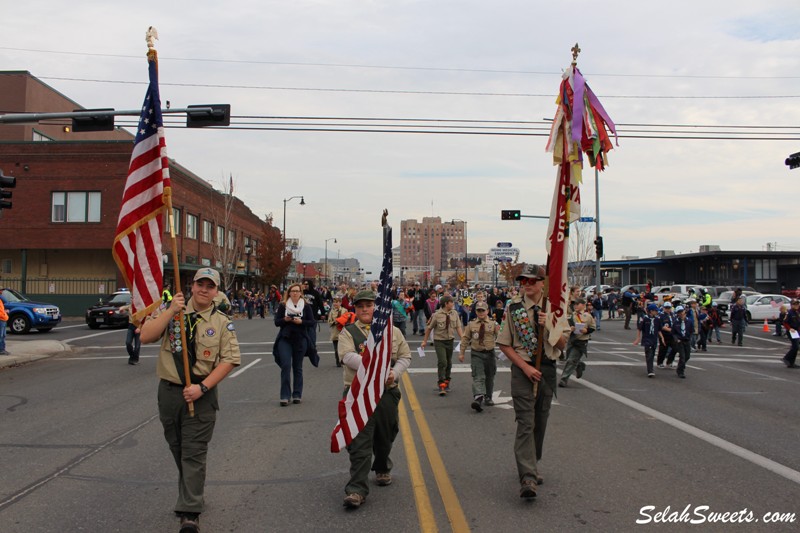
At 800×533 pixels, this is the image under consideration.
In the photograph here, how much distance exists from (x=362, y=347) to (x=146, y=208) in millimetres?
2172

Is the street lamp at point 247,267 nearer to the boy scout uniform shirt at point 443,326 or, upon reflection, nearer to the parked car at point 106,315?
the parked car at point 106,315

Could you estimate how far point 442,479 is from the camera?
5.88 m

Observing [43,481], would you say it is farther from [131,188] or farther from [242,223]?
[242,223]

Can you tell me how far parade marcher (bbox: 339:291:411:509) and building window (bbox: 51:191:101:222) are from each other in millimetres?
35778

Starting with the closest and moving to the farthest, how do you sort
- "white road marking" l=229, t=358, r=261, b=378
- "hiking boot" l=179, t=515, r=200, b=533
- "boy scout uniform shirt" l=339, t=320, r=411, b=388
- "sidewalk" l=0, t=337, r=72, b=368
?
"hiking boot" l=179, t=515, r=200, b=533
"boy scout uniform shirt" l=339, t=320, r=411, b=388
"white road marking" l=229, t=358, r=261, b=378
"sidewalk" l=0, t=337, r=72, b=368

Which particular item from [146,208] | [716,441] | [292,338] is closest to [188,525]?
[146,208]

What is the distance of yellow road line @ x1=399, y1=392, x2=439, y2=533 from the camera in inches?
187

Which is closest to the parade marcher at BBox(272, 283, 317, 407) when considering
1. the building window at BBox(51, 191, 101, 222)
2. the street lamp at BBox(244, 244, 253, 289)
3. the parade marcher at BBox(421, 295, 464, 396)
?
the parade marcher at BBox(421, 295, 464, 396)

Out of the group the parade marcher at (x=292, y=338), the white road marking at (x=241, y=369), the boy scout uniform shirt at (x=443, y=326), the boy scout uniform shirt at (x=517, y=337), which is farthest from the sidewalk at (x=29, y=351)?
the boy scout uniform shirt at (x=517, y=337)

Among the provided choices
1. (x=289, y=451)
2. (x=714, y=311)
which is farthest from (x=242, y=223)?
(x=289, y=451)

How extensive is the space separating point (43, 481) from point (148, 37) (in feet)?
13.8

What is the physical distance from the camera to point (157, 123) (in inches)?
205

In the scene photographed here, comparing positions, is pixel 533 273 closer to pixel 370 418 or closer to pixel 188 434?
pixel 370 418

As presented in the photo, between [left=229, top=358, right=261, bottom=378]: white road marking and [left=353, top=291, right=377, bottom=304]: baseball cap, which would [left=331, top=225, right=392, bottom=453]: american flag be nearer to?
[left=353, top=291, right=377, bottom=304]: baseball cap
